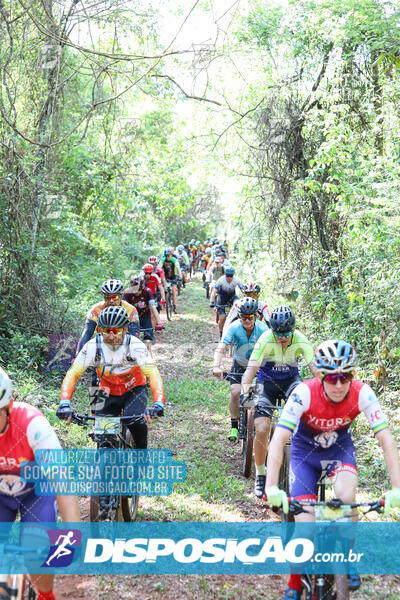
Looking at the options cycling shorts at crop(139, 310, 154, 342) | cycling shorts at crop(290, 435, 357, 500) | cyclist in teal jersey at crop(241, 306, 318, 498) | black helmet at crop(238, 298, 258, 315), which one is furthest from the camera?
cycling shorts at crop(139, 310, 154, 342)

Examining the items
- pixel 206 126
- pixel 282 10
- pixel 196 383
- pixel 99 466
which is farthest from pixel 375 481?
pixel 206 126

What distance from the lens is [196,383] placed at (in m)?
12.5

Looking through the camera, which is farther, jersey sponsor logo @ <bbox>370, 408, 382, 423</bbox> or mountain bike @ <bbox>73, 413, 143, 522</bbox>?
mountain bike @ <bbox>73, 413, 143, 522</bbox>

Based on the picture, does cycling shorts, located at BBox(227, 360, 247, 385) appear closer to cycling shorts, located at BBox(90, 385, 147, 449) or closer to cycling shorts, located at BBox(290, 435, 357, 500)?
cycling shorts, located at BBox(90, 385, 147, 449)

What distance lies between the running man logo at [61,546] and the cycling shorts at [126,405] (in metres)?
2.22

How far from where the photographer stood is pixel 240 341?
835cm

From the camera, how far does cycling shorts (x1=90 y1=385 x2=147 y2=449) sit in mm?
6059

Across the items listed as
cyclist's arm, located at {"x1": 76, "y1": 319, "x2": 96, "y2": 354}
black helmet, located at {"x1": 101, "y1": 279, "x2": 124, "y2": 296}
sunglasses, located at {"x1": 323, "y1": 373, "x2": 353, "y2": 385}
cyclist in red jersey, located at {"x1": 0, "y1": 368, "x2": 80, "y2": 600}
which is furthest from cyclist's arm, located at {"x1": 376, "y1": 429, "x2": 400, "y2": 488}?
black helmet, located at {"x1": 101, "y1": 279, "x2": 124, "y2": 296}

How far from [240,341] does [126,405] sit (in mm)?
2679

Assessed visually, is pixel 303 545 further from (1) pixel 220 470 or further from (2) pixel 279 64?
(2) pixel 279 64

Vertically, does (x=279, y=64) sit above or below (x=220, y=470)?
above

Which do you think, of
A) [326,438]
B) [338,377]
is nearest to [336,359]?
[338,377]

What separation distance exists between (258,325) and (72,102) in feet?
30.5

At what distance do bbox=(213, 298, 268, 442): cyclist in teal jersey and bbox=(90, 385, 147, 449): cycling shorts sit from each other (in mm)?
2044
